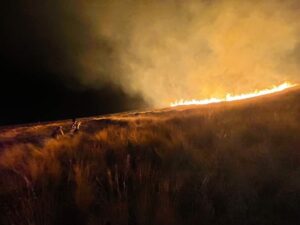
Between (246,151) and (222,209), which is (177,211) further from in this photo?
(246,151)

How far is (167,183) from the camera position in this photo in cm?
372

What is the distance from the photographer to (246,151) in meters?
5.07

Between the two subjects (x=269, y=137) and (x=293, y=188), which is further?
(x=269, y=137)

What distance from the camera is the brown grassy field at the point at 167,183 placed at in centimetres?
336

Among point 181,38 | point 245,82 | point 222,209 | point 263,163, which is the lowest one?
point 222,209

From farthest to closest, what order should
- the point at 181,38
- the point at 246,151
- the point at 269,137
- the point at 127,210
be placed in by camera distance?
1. the point at 181,38
2. the point at 269,137
3. the point at 246,151
4. the point at 127,210

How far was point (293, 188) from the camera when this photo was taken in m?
3.86

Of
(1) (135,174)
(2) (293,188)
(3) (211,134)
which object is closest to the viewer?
(2) (293,188)

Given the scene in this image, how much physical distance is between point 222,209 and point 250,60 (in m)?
26.9

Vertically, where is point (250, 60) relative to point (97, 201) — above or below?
above

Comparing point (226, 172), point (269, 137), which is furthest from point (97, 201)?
point (269, 137)

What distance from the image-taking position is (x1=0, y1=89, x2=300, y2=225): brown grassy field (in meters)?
3.36

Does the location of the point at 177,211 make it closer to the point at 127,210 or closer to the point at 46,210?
the point at 127,210

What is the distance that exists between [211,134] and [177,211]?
3.20 meters
